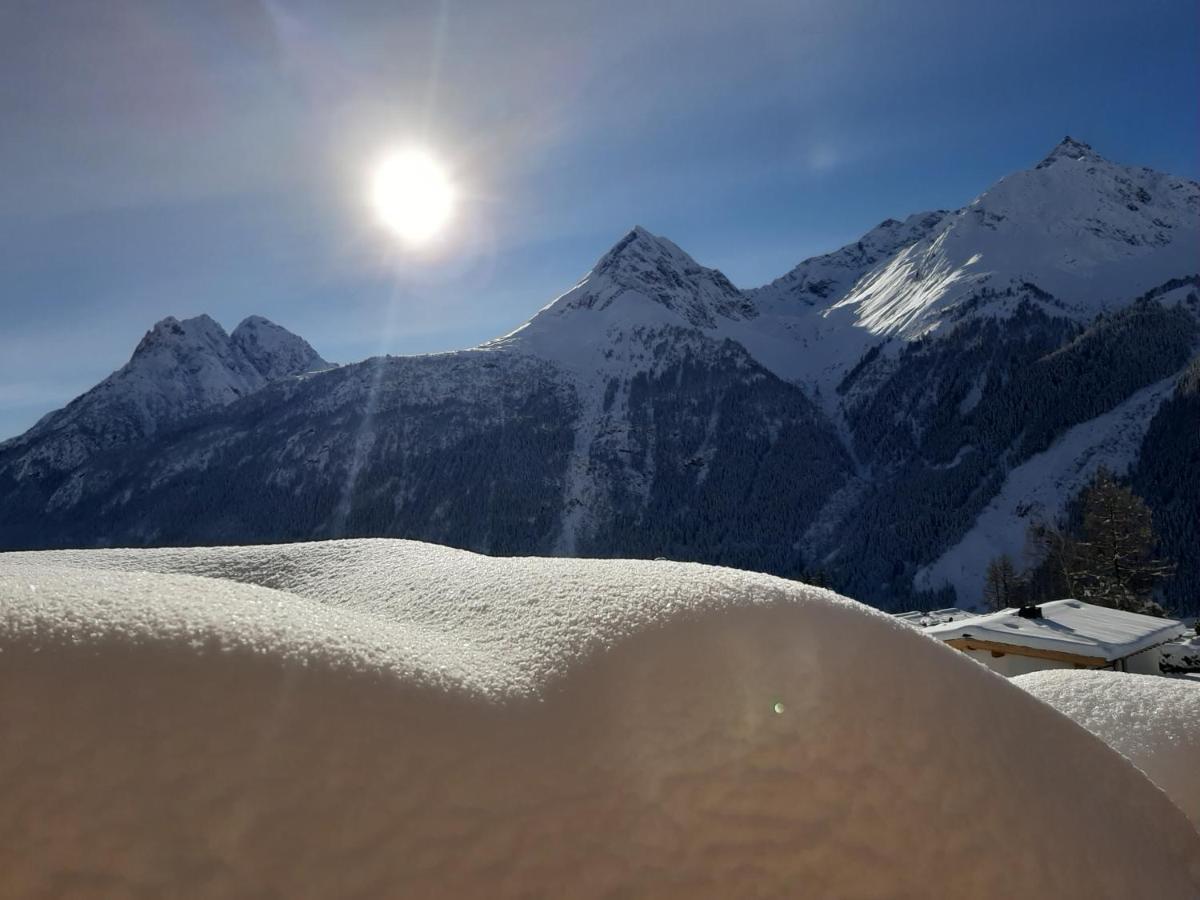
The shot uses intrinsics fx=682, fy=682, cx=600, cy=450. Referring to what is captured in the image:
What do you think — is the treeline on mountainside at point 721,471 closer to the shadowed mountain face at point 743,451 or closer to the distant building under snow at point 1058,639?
the shadowed mountain face at point 743,451

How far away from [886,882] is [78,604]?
10.2ft

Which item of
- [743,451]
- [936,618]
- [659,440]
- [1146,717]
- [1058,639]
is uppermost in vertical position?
[659,440]

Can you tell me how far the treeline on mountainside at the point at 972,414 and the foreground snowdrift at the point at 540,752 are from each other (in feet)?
350

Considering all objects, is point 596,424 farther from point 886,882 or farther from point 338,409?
point 886,882

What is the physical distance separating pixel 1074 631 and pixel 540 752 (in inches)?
867

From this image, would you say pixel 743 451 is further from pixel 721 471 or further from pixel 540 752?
pixel 540 752

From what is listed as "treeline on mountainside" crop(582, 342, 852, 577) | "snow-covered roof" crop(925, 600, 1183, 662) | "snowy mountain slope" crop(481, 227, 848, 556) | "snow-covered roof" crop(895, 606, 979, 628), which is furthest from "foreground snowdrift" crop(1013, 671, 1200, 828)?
"snowy mountain slope" crop(481, 227, 848, 556)

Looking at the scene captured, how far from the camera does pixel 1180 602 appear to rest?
70938 mm

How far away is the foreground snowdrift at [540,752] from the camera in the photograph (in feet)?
6.48

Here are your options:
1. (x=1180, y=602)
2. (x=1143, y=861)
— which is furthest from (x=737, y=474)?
(x=1143, y=861)

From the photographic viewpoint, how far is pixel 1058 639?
59.5ft

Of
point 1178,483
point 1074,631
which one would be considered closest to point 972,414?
point 1178,483

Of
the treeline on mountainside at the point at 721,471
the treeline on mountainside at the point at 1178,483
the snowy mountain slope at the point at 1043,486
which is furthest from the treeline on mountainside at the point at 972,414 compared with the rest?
the treeline on mountainside at the point at 1178,483

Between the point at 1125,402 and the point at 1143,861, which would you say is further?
the point at 1125,402
